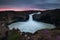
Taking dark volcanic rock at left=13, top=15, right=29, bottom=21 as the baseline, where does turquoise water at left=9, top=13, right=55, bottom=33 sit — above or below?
below

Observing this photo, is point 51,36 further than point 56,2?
No

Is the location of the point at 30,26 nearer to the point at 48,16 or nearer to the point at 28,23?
the point at 28,23

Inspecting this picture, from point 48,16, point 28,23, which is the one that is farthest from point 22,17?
point 48,16

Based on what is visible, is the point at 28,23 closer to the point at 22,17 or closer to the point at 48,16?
the point at 22,17

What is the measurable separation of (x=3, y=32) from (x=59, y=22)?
0.47 m

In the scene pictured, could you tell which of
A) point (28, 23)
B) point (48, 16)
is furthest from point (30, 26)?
point (48, 16)

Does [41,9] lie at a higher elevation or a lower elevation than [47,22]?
higher

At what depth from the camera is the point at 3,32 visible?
1359 millimetres

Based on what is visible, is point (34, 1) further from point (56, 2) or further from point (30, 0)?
point (56, 2)

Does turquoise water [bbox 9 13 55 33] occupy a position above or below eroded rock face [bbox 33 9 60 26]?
below

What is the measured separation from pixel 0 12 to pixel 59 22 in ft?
1.64

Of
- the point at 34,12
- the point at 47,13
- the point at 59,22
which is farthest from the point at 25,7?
the point at 59,22

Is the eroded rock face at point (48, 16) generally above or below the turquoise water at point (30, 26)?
above

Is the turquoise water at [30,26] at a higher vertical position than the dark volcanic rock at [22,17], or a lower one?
lower
